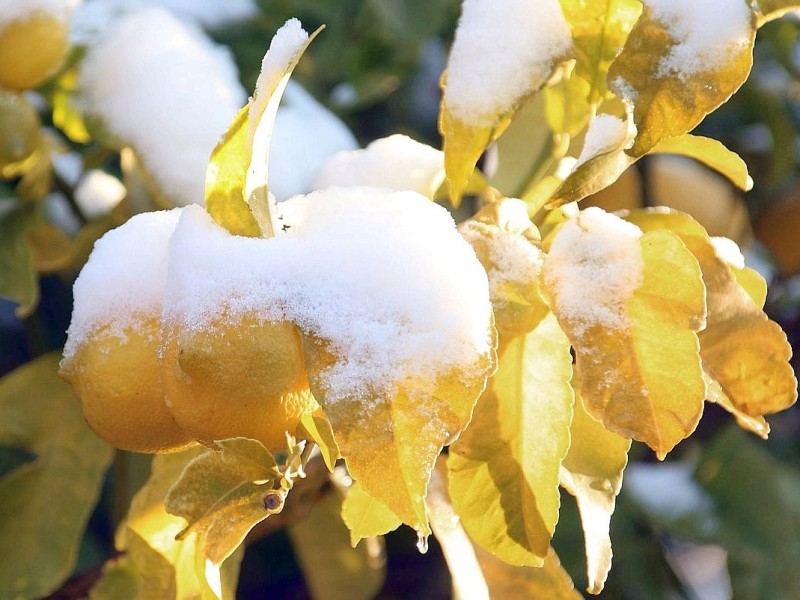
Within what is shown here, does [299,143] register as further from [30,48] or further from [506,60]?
[506,60]

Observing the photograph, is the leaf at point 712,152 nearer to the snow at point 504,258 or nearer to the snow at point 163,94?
the snow at point 504,258

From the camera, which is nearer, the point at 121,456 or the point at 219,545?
the point at 219,545

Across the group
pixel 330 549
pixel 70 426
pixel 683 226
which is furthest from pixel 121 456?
pixel 683 226

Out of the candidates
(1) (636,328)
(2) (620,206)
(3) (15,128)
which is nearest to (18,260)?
(3) (15,128)

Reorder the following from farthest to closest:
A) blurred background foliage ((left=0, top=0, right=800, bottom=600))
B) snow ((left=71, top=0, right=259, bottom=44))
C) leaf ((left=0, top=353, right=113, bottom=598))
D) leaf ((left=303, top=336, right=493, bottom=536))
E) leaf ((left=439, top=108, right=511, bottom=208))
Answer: blurred background foliage ((left=0, top=0, right=800, bottom=600)) → snow ((left=71, top=0, right=259, bottom=44)) → leaf ((left=0, top=353, right=113, bottom=598)) → leaf ((left=439, top=108, right=511, bottom=208)) → leaf ((left=303, top=336, right=493, bottom=536))

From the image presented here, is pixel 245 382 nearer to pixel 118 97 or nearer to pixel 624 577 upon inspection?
pixel 118 97

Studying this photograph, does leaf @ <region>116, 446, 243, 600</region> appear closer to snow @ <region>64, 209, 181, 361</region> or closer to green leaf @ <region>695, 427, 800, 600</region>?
snow @ <region>64, 209, 181, 361</region>

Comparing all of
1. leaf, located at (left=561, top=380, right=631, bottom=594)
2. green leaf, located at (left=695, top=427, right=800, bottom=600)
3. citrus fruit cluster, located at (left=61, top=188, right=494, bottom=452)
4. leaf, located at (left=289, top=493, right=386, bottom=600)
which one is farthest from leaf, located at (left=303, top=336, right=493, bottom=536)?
green leaf, located at (left=695, top=427, right=800, bottom=600)

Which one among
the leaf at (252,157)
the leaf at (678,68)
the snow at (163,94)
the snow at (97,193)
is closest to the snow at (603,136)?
the leaf at (678,68)
